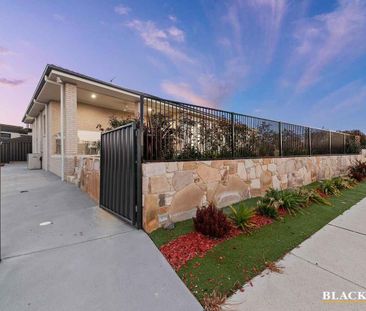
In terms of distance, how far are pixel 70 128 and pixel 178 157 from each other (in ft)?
20.7

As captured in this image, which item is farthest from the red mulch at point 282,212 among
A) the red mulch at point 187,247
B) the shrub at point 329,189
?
the shrub at point 329,189

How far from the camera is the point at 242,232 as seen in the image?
3.40 m

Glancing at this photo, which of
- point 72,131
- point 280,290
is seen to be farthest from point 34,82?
point 280,290

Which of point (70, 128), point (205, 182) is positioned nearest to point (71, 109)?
point (70, 128)

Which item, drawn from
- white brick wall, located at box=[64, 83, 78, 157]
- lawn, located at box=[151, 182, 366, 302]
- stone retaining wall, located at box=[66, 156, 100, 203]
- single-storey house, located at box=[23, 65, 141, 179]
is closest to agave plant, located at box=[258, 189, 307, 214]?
lawn, located at box=[151, 182, 366, 302]

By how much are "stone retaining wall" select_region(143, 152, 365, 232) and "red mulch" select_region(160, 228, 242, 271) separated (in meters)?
0.63

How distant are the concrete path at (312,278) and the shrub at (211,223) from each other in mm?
927

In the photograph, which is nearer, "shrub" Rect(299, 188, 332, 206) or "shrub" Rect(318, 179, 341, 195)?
"shrub" Rect(299, 188, 332, 206)

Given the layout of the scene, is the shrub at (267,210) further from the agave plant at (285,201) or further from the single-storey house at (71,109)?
the single-storey house at (71,109)

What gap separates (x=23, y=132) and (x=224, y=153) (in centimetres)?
2684

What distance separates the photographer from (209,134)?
481 centimetres

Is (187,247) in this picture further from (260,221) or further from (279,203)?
(279,203)

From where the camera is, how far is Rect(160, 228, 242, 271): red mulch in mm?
2623

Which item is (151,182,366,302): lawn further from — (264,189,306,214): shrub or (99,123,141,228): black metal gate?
(99,123,141,228): black metal gate
